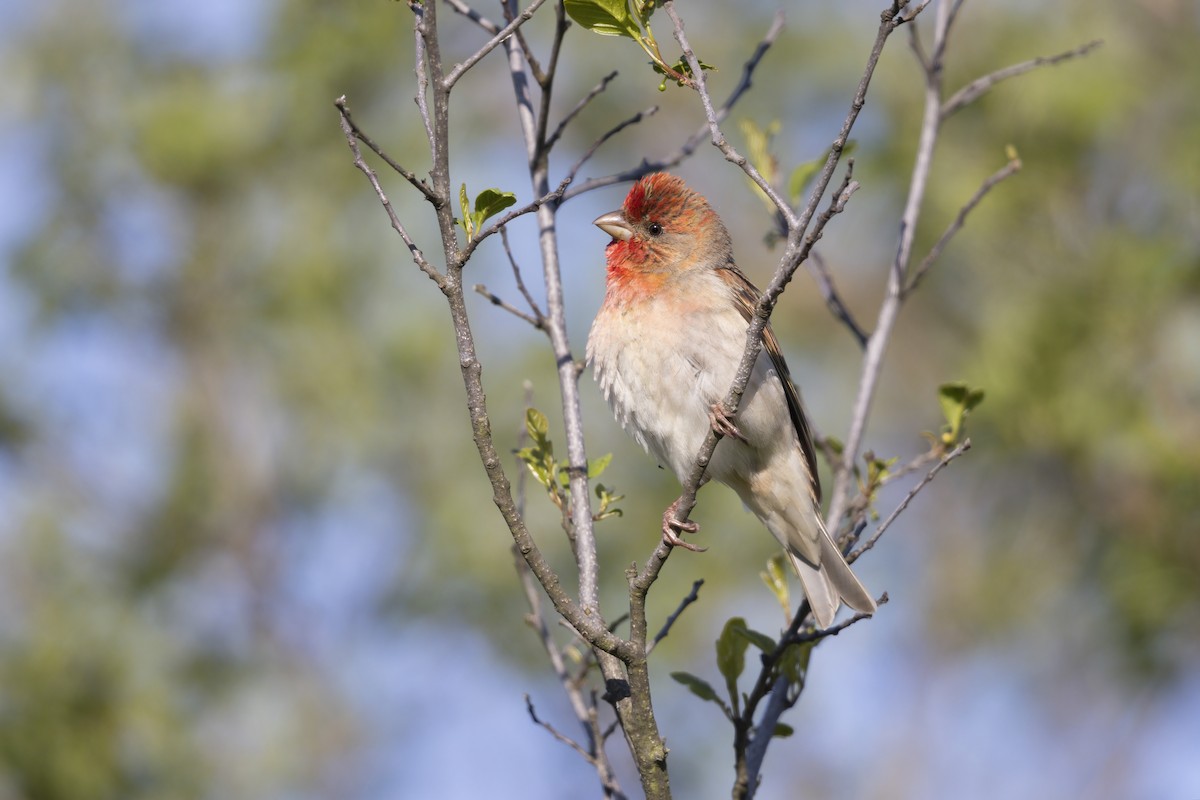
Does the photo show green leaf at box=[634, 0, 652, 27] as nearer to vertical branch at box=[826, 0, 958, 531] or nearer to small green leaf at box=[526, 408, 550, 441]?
small green leaf at box=[526, 408, 550, 441]

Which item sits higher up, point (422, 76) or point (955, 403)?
point (422, 76)

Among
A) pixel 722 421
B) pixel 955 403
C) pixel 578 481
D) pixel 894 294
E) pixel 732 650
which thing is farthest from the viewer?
pixel 894 294

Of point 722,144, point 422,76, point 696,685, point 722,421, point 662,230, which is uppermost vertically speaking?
point 662,230

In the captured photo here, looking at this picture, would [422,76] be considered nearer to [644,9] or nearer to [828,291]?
[644,9]

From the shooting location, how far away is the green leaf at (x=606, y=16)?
11.1 feet

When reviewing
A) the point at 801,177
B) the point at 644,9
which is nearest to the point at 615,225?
the point at 801,177

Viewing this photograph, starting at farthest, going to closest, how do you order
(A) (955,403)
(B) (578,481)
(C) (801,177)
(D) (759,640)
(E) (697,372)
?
(C) (801,177), (E) (697,372), (A) (955,403), (B) (578,481), (D) (759,640)

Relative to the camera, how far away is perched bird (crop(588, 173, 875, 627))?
5008 millimetres

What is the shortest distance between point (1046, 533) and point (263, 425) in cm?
595

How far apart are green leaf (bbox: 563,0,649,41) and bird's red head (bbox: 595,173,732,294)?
6.71 ft

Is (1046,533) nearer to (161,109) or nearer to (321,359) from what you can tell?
(321,359)

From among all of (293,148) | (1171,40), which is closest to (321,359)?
(293,148)

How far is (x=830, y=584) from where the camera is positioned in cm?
506

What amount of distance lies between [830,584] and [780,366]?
933 millimetres
